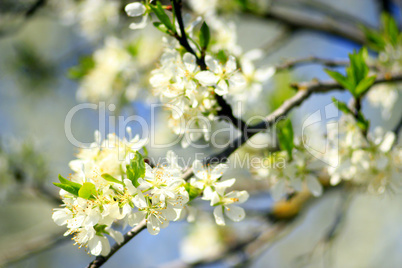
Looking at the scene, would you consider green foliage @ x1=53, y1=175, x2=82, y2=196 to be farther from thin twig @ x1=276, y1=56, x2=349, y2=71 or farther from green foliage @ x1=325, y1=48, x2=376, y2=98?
thin twig @ x1=276, y1=56, x2=349, y2=71

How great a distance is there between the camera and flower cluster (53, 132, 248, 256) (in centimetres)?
114

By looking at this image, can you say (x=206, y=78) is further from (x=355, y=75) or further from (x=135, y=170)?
(x=355, y=75)

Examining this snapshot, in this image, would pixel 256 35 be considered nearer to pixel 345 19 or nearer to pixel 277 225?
pixel 345 19

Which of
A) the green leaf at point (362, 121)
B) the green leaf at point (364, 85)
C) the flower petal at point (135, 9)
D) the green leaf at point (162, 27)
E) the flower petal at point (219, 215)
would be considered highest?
the flower petal at point (135, 9)

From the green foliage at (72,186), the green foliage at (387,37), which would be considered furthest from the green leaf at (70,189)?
the green foliage at (387,37)

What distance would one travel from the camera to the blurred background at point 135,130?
2.59m

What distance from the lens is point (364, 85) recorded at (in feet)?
4.82

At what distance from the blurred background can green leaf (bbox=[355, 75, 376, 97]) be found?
12.5 inches

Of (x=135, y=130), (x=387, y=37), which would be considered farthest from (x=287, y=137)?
(x=135, y=130)

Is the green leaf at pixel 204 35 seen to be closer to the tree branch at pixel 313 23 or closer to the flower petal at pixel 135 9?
the flower petal at pixel 135 9

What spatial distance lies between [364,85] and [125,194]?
3.15ft

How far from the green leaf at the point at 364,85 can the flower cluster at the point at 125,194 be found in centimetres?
62

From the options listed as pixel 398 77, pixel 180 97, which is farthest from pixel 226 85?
pixel 398 77

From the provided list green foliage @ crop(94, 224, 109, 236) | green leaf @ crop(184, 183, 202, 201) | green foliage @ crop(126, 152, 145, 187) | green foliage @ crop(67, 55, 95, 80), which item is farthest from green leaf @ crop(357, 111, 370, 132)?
green foliage @ crop(67, 55, 95, 80)
